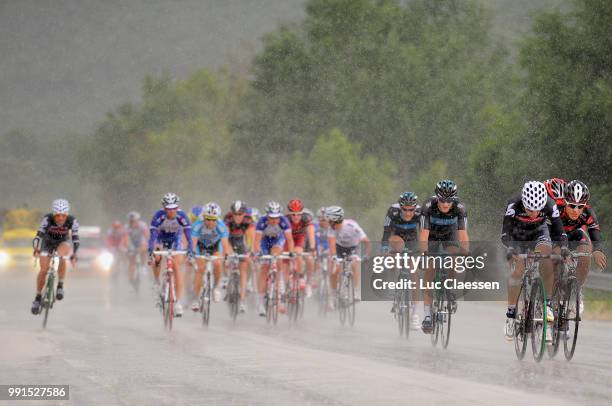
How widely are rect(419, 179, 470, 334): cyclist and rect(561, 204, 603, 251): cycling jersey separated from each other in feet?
4.00

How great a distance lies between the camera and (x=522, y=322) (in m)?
12.4

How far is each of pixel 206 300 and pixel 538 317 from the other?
7759mm

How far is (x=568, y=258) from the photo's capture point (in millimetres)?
12016

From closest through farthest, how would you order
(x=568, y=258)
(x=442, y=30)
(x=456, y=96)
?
(x=568, y=258)
(x=456, y=96)
(x=442, y=30)

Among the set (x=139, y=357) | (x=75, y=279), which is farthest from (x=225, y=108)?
(x=139, y=357)

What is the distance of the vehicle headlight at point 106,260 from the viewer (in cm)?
3588

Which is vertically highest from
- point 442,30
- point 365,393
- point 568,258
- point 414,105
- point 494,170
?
point 442,30

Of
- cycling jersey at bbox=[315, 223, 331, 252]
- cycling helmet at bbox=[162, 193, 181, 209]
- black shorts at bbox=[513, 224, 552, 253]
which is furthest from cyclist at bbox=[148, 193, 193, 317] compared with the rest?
black shorts at bbox=[513, 224, 552, 253]

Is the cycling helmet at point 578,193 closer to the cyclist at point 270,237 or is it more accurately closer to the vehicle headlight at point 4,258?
the cyclist at point 270,237

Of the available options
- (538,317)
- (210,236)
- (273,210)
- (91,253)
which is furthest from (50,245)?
(91,253)

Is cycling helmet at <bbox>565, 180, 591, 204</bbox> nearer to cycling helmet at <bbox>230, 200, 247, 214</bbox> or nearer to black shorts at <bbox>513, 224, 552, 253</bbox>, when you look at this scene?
black shorts at <bbox>513, 224, 552, 253</bbox>

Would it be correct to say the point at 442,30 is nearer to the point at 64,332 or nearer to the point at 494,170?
the point at 494,170

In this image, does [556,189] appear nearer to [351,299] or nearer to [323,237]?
[351,299]

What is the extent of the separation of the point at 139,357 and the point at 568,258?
5.11 meters
